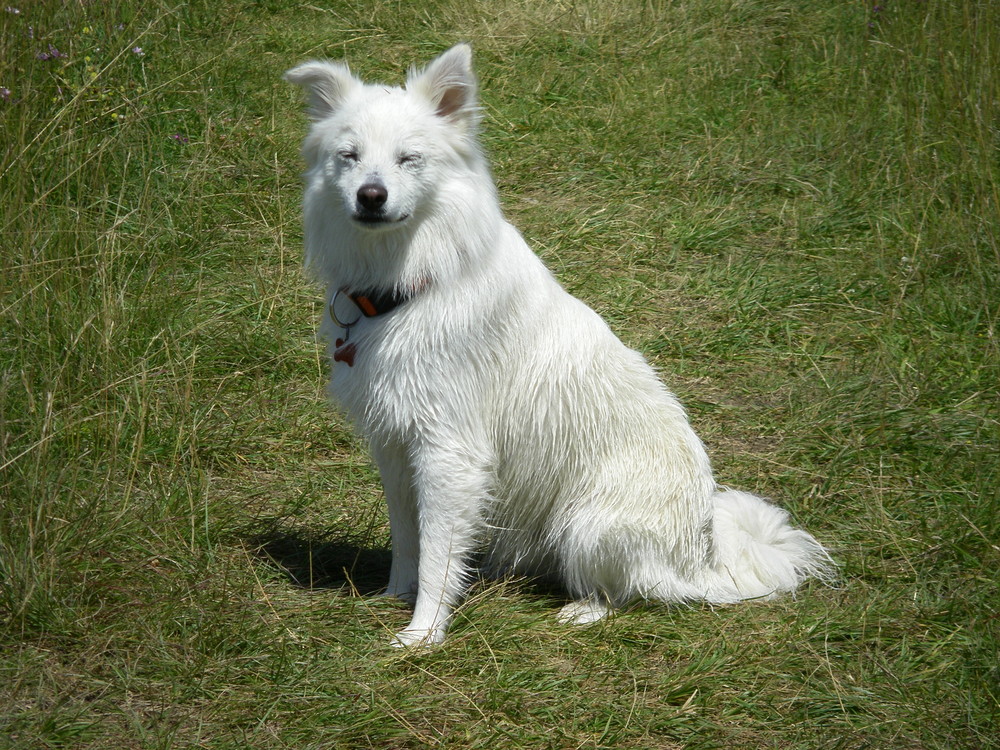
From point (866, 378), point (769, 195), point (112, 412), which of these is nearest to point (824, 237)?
point (769, 195)

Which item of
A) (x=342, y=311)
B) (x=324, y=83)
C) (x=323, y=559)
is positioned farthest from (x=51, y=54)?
(x=323, y=559)

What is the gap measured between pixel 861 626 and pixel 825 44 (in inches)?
205

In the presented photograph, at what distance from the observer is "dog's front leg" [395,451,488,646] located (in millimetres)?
3123

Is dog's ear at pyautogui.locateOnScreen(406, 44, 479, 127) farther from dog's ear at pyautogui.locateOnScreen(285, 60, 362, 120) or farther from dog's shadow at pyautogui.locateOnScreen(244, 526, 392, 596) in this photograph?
dog's shadow at pyautogui.locateOnScreen(244, 526, 392, 596)

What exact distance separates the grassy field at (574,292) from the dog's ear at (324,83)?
121cm

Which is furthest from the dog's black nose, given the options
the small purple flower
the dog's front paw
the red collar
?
the small purple flower

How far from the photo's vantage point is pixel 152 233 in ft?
16.3

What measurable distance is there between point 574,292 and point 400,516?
2411 millimetres

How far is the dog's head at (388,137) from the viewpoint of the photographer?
2965 millimetres

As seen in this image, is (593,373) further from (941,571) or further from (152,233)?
(152,233)

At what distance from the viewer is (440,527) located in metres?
3.14

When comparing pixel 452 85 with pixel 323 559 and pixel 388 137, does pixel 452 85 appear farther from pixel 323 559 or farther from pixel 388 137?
pixel 323 559

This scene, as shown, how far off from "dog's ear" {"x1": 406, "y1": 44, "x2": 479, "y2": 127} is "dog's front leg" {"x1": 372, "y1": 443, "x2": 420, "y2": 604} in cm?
104

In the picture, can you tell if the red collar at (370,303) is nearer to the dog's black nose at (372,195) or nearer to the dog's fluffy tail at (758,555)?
the dog's black nose at (372,195)
